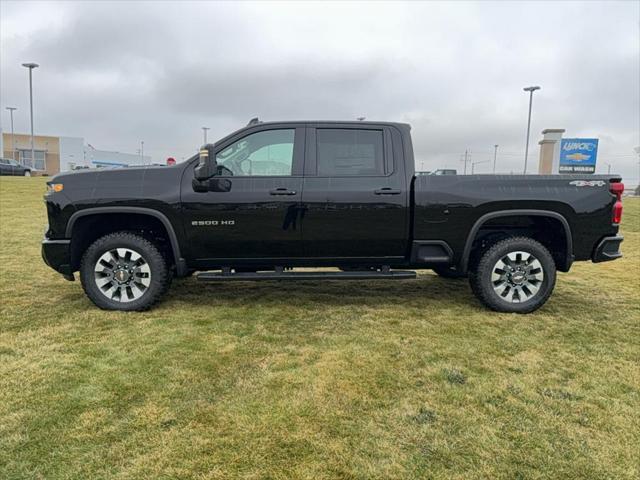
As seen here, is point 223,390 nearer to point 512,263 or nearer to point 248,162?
point 248,162

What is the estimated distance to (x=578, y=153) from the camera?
33.0 metres

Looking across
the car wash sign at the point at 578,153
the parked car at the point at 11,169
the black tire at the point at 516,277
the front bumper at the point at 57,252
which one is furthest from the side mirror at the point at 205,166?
the parked car at the point at 11,169

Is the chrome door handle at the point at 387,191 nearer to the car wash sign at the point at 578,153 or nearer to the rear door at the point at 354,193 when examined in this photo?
the rear door at the point at 354,193

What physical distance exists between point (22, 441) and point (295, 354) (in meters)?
1.82

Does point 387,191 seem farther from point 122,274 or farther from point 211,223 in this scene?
point 122,274

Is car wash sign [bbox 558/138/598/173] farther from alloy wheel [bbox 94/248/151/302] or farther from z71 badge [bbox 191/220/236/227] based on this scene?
alloy wheel [bbox 94/248/151/302]

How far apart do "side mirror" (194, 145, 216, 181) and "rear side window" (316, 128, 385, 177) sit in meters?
1.06

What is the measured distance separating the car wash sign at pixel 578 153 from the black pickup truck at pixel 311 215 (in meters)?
31.7

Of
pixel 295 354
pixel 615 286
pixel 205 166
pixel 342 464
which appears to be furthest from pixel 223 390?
pixel 615 286

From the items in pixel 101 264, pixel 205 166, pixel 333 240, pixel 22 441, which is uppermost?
pixel 205 166

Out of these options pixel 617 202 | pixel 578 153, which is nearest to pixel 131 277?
pixel 617 202

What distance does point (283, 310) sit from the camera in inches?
190

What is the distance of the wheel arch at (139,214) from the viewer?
14.9 ft

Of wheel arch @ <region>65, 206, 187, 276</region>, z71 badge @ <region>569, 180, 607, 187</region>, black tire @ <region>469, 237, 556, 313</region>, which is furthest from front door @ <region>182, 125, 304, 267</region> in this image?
z71 badge @ <region>569, 180, 607, 187</region>
